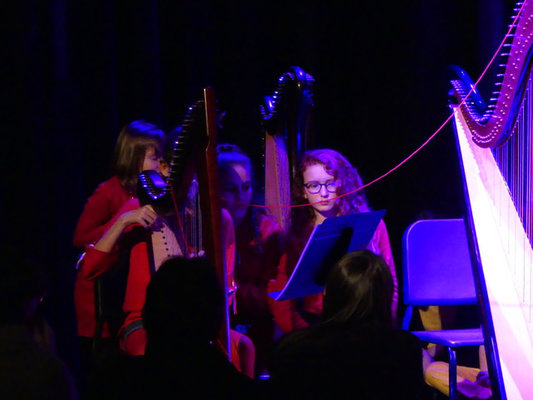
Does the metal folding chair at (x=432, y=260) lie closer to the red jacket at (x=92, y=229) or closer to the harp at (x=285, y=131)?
the harp at (x=285, y=131)

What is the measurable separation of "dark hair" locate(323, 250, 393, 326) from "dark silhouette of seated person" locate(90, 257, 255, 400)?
1.23ft

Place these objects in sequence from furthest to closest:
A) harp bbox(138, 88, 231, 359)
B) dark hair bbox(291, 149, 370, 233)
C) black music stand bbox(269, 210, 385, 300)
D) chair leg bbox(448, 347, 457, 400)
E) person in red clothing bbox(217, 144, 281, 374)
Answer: dark hair bbox(291, 149, 370, 233) → person in red clothing bbox(217, 144, 281, 374) → chair leg bbox(448, 347, 457, 400) → black music stand bbox(269, 210, 385, 300) → harp bbox(138, 88, 231, 359)

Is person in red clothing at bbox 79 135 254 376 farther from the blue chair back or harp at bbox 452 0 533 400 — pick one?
the blue chair back

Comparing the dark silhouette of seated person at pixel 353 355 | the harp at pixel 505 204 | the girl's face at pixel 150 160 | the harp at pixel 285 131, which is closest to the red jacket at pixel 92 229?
the girl's face at pixel 150 160

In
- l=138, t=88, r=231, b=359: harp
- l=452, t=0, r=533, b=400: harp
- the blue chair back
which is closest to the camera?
l=138, t=88, r=231, b=359: harp

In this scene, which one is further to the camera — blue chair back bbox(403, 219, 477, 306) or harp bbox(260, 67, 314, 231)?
blue chair back bbox(403, 219, 477, 306)

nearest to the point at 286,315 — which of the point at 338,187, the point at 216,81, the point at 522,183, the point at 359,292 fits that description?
the point at 338,187

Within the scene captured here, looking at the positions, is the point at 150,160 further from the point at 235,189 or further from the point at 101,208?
the point at 235,189

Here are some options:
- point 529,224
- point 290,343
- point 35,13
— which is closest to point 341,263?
point 290,343

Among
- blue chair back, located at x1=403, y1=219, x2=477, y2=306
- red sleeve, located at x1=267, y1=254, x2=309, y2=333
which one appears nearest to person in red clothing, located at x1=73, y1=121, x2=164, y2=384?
red sleeve, located at x1=267, y1=254, x2=309, y2=333

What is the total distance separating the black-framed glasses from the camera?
353 cm

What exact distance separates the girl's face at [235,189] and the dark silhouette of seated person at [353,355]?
1.37 m

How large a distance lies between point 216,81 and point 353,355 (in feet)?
Result: 9.33

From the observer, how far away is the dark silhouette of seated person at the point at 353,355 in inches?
75.8
